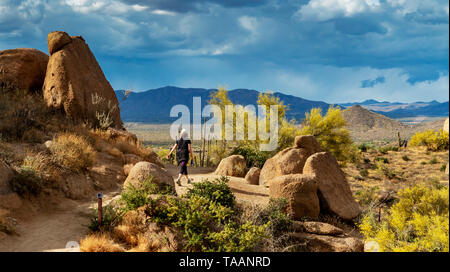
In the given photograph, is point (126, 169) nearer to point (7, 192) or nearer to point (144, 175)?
point (144, 175)

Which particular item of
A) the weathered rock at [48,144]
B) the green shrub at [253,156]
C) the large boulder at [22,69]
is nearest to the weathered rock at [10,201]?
the weathered rock at [48,144]

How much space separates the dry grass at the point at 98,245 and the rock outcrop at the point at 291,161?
7518mm

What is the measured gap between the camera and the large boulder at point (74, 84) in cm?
1573

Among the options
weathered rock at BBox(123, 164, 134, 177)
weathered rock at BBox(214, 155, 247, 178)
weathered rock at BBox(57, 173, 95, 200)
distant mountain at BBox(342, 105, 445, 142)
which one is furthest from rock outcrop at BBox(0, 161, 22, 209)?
distant mountain at BBox(342, 105, 445, 142)

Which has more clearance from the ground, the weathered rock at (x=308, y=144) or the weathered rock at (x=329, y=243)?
the weathered rock at (x=308, y=144)

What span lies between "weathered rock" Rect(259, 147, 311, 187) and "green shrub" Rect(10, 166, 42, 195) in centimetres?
775

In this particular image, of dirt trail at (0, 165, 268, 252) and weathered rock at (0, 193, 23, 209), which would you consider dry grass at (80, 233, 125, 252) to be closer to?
dirt trail at (0, 165, 268, 252)

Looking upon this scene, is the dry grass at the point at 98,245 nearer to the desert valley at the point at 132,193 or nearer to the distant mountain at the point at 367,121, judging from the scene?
the desert valley at the point at 132,193

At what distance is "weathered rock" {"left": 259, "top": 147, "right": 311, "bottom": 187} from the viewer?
13305 millimetres

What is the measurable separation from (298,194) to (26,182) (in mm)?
7284

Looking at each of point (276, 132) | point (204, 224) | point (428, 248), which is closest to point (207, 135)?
point (276, 132)

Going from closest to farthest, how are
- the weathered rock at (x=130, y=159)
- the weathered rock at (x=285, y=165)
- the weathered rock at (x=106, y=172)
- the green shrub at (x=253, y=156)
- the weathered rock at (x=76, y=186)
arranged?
the weathered rock at (x=76, y=186), the weathered rock at (x=106, y=172), the weathered rock at (x=130, y=159), the weathered rock at (x=285, y=165), the green shrub at (x=253, y=156)

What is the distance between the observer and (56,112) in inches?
615
